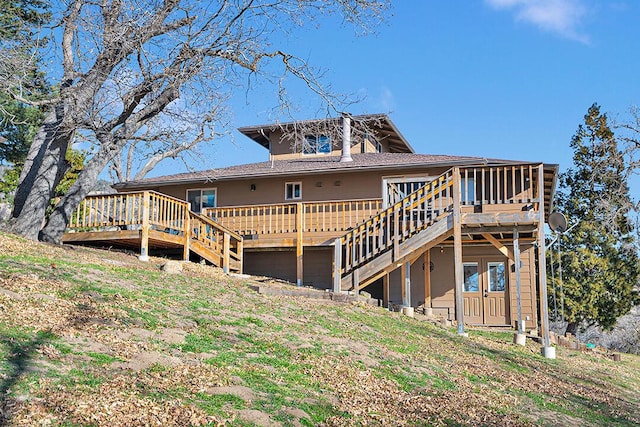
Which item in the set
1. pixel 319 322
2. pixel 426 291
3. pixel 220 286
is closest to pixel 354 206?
pixel 426 291

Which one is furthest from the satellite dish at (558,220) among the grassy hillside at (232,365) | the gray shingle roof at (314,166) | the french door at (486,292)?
the grassy hillside at (232,365)

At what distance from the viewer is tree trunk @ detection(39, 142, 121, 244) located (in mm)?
16859

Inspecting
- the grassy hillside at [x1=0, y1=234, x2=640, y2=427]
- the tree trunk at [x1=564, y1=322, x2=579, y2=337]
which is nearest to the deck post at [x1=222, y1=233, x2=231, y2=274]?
the grassy hillside at [x1=0, y1=234, x2=640, y2=427]

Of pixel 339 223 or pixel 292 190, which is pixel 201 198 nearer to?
pixel 292 190

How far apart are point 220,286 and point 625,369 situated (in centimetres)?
1084

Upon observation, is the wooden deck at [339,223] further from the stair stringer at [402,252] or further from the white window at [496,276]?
the white window at [496,276]

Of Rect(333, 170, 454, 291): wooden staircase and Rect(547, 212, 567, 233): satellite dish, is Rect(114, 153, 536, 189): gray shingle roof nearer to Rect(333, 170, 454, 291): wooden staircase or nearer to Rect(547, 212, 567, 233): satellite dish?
Rect(547, 212, 567, 233): satellite dish

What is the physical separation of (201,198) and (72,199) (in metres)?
7.57

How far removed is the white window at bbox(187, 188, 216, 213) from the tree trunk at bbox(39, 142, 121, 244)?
7270mm

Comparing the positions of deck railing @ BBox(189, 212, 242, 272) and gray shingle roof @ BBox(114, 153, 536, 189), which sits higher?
gray shingle roof @ BBox(114, 153, 536, 189)

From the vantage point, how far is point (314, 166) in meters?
23.0

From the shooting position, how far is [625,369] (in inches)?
677

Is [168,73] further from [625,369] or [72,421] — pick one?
[625,369]

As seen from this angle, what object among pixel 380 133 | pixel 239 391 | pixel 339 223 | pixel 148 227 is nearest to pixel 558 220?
pixel 339 223
